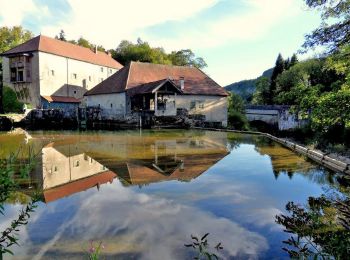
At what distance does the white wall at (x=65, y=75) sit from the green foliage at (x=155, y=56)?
12.2m

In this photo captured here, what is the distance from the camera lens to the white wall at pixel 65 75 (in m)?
47.0

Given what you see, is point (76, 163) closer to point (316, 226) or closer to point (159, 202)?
point (159, 202)

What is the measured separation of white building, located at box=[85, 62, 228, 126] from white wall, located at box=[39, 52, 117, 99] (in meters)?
8.32

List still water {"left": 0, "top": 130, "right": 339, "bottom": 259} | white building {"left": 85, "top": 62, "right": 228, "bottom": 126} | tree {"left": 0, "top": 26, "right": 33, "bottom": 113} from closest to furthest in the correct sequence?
still water {"left": 0, "top": 130, "right": 339, "bottom": 259} → white building {"left": 85, "top": 62, "right": 228, "bottom": 126} → tree {"left": 0, "top": 26, "right": 33, "bottom": 113}

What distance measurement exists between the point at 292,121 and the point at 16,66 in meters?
37.2

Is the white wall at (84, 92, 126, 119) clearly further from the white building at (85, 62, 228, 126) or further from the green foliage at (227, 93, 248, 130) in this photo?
the green foliage at (227, 93, 248, 130)

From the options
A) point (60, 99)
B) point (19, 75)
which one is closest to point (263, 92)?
point (60, 99)

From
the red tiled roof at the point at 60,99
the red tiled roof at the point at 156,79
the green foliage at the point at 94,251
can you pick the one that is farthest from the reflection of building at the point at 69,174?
the red tiled roof at the point at 60,99

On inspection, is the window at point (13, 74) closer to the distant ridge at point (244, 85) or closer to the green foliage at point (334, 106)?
the green foliage at point (334, 106)

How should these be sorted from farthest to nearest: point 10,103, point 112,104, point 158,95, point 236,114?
1. point 10,103
2. point 112,104
3. point 236,114
4. point 158,95

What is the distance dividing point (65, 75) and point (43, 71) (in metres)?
4.34

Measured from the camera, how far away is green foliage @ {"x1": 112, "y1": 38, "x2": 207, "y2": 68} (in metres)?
66.8

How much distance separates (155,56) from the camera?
67188 millimetres

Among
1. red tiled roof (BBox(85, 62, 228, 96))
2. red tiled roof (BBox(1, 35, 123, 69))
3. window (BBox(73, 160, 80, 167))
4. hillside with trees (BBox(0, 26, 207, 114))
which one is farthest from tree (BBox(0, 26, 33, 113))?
window (BBox(73, 160, 80, 167))
